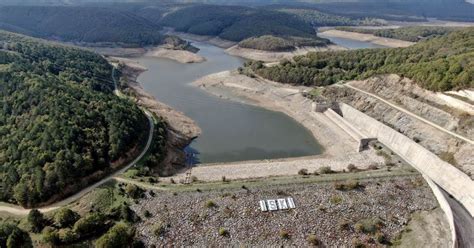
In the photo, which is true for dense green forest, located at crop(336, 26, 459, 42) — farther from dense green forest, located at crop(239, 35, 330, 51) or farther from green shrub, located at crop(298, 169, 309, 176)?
green shrub, located at crop(298, 169, 309, 176)

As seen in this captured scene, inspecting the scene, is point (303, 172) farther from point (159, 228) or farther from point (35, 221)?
point (35, 221)

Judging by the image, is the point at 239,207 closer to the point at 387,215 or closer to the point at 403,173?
the point at 387,215

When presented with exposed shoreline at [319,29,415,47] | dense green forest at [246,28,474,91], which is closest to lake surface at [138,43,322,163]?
dense green forest at [246,28,474,91]

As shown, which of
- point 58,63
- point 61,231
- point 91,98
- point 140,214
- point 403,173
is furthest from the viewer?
point 58,63

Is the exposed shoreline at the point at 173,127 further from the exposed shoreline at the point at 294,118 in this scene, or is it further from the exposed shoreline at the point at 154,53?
the exposed shoreline at the point at 154,53

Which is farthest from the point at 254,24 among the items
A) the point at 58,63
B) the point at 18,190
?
the point at 18,190

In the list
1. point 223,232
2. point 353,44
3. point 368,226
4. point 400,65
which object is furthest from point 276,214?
point 353,44
